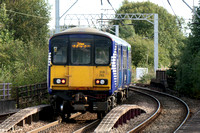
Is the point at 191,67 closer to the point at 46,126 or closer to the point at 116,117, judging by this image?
the point at 116,117

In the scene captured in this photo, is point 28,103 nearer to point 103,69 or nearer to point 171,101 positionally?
point 103,69

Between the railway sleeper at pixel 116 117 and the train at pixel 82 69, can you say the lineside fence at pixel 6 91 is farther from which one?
the railway sleeper at pixel 116 117

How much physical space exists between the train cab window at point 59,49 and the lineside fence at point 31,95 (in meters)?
4.52

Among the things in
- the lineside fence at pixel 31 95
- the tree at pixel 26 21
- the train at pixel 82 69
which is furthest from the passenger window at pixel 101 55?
the tree at pixel 26 21

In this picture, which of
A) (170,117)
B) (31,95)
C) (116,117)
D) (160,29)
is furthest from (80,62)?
(160,29)

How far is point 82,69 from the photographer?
13.3m

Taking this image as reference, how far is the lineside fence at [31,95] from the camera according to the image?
1762cm

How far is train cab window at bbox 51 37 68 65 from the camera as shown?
531 inches

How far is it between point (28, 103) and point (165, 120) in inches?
258

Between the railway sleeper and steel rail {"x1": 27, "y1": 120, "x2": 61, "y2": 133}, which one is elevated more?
the railway sleeper

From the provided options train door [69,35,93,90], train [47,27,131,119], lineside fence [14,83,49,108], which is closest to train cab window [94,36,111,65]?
train [47,27,131,119]

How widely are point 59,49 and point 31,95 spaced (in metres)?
5.28

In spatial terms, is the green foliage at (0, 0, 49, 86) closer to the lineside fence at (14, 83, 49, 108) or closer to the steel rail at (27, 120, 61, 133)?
the lineside fence at (14, 83, 49, 108)

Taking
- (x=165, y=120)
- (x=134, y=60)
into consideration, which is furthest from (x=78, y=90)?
(x=134, y=60)
